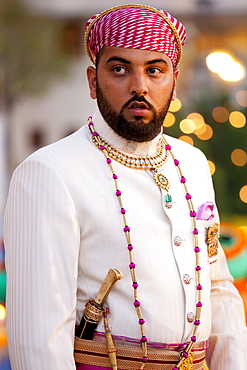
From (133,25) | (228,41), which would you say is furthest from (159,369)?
(228,41)

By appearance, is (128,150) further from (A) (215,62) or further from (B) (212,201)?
(A) (215,62)

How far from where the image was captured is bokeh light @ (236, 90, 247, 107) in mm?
6255

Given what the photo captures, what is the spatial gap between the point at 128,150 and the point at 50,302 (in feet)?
1.99

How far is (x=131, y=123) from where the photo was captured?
7.05ft

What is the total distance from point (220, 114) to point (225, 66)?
65cm

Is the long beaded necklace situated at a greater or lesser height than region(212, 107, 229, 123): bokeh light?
lesser

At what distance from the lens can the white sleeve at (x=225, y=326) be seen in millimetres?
2328

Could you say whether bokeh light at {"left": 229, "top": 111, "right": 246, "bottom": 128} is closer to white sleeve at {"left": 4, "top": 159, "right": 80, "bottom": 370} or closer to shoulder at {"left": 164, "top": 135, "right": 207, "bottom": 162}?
shoulder at {"left": 164, "top": 135, "right": 207, "bottom": 162}

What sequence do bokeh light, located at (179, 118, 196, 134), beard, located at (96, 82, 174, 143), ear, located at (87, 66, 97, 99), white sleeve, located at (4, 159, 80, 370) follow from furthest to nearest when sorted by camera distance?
bokeh light, located at (179, 118, 196, 134), ear, located at (87, 66, 97, 99), beard, located at (96, 82, 174, 143), white sleeve, located at (4, 159, 80, 370)

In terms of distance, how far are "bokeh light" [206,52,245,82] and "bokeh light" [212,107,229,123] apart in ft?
1.18

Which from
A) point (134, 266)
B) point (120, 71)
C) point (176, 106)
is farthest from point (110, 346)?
point (176, 106)

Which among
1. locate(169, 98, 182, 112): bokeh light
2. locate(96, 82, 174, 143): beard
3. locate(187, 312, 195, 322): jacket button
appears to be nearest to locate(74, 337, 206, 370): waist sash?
locate(187, 312, 195, 322): jacket button

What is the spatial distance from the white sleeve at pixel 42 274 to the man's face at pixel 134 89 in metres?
0.31

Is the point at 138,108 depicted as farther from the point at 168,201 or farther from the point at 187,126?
the point at 187,126
